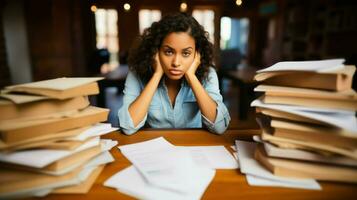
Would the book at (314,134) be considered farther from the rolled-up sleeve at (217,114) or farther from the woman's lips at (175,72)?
the woman's lips at (175,72)

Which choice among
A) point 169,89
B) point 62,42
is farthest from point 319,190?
point 62,42

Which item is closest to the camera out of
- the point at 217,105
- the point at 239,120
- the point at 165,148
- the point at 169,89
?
the point at 165,148

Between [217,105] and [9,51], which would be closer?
[217,105]

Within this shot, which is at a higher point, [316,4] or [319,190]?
[316,4]

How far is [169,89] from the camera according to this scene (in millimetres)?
1486

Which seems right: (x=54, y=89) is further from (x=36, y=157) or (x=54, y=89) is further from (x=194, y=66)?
(x=194, y=66)

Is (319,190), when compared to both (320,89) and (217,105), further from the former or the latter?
(217,105)

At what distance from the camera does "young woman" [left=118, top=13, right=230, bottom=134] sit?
46.4 inches

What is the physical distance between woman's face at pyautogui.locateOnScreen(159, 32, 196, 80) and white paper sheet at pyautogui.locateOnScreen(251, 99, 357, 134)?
595mm

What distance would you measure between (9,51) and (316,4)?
5.27 metres

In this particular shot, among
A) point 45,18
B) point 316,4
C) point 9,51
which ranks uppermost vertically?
point 316,4

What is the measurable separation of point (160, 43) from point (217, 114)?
0.47 meters

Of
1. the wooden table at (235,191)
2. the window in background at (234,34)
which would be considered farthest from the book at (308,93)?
the window in background at (234,34)

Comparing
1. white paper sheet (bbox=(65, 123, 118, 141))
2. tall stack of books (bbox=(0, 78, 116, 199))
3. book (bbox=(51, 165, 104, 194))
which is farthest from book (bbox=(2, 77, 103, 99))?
book (bbox=(51, 165, 104, 194))
